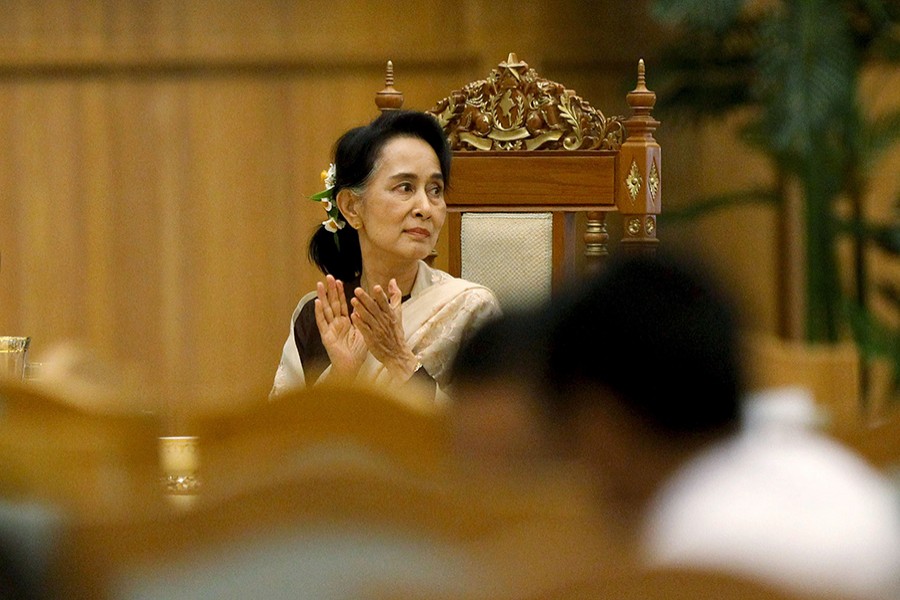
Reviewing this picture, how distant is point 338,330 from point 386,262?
241 mm

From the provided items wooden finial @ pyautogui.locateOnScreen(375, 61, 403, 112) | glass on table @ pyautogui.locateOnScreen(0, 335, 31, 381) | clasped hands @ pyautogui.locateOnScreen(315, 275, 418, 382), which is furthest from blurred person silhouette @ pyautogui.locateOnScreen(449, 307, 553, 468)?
wooden finial @ pyautogui.locateOnScreen(375, 61, 403, 112)

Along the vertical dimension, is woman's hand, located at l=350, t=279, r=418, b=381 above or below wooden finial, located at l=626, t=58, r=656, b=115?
below

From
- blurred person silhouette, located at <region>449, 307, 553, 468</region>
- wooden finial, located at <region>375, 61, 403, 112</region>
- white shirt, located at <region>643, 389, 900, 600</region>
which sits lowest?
white shirt, located at <region>643, 389, 900, 600</region>

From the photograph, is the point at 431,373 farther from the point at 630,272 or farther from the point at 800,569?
the point at 800,569

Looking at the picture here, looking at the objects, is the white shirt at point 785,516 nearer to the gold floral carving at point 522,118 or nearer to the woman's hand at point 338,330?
the woman's hand at point 338,330

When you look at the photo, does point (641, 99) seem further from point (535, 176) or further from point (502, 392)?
point (502, 392)

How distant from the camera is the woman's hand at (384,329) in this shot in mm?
2291

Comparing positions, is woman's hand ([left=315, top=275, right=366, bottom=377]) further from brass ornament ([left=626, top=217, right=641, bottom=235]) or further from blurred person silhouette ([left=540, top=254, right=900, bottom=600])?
blurred person silhouette ([left=540, top=254, right=900, bottom=600])

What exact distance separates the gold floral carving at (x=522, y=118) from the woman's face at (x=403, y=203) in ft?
1.32

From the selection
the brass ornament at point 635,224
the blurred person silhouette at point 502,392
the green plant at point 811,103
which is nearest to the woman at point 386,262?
the brass ornament at point 635,224

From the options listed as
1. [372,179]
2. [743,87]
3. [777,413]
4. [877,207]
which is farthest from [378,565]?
[877,207]

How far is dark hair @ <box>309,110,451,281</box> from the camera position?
2.56 metres

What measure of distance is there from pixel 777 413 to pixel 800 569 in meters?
0.26

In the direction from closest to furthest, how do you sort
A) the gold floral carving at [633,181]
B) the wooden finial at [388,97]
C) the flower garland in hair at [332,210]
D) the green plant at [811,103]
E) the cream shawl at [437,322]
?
the cream shawl at [437,322]
the flower garland in hair at [332,210]
the gold floral carving at [633,181]
the wooden finial at [388,97]
the green plant at [811,103]
